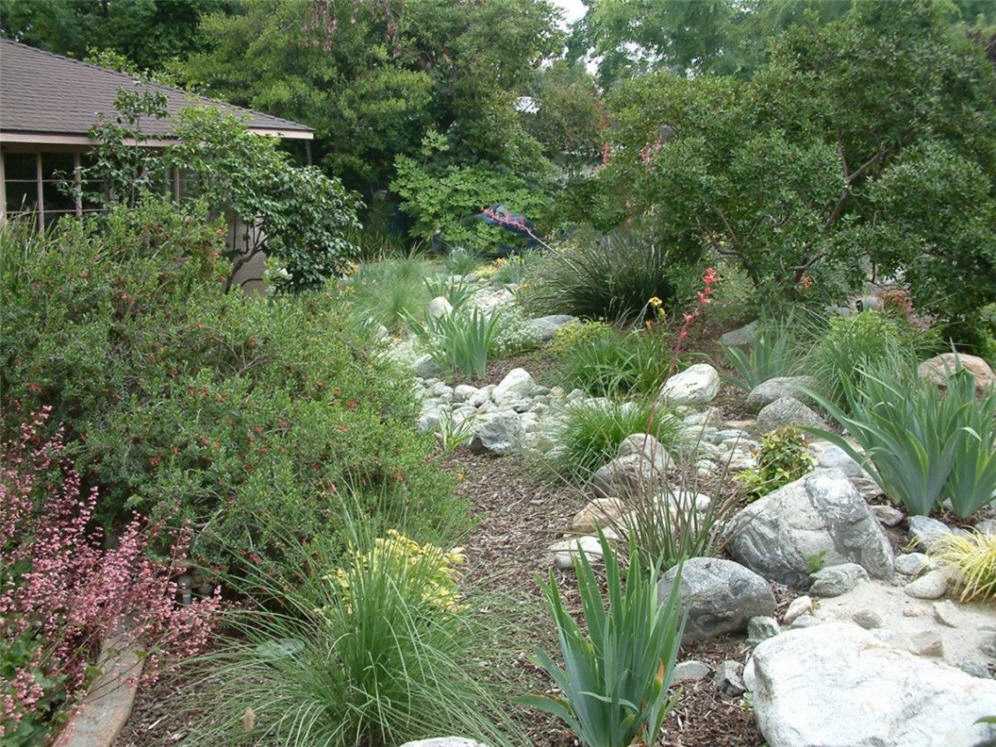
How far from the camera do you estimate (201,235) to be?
5.92 metres

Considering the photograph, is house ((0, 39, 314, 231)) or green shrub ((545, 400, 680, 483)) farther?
house ((0, 39, 314, 231))

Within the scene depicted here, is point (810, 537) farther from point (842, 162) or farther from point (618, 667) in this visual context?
point (842, 162)

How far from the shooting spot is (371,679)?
10.1 feet

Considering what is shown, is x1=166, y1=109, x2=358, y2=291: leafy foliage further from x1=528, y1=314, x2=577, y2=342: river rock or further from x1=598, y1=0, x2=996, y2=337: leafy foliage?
x1=598, y1=0, x2=996, y2=337: leafy foliage

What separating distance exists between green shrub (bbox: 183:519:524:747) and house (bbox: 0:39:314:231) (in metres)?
7.01

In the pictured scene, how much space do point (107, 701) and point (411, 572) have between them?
3.65ft

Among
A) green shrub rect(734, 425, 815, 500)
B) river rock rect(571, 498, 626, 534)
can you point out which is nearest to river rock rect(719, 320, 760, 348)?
green shrub rect(734, 425, 815, 500)

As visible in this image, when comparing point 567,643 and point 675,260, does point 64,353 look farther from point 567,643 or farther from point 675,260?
point 675,260

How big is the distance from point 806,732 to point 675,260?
6922 millimetres

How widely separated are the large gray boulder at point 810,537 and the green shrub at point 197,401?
1.30 m

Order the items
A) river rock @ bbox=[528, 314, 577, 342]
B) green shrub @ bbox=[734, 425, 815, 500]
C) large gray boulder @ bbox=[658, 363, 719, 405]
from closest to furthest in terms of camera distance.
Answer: green shrub @ bbox=[734, 425, 815, 500] < large gray boulder @ bbox=[658, 363, 719, 405] < river rock @ bbox=[528, 314, 577, 342]

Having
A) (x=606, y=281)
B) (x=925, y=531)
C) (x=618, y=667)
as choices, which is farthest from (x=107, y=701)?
(x=606, y=281)

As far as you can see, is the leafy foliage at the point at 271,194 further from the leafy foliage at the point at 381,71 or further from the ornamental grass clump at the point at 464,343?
the leafy foliage at the point at 381,71

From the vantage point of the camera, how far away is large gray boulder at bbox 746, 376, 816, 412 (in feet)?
22.0
